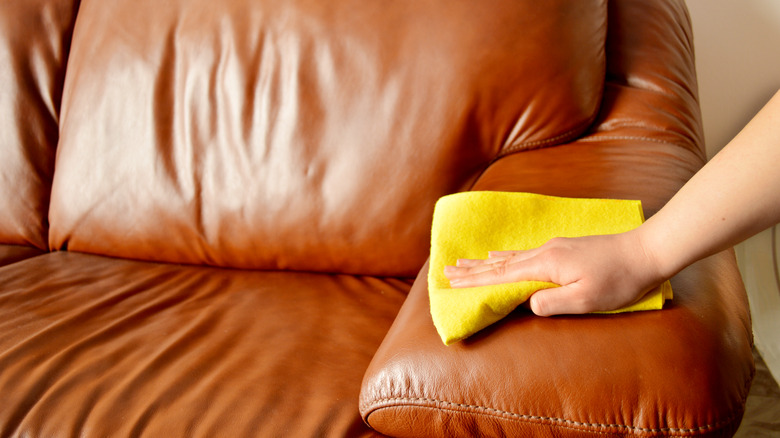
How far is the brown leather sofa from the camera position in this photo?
2.10 feet

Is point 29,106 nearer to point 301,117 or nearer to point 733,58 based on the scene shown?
point 301,117

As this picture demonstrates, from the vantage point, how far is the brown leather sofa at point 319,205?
0.64 m

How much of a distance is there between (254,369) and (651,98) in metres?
0.80

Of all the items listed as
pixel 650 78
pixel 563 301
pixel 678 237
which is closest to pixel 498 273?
pixel 563 301

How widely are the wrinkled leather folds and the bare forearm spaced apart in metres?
0.40

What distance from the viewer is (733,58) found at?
1.38 metres

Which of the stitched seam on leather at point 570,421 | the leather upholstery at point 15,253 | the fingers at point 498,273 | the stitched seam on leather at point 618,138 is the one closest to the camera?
the stitched seam on leather at point 570,421

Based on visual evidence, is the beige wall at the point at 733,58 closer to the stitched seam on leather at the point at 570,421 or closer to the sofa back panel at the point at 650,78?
→ the sofa back panel at the point at 650,78

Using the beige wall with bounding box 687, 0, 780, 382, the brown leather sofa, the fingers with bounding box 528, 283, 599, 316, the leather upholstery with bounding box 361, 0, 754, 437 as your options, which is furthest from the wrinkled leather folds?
the beige wall with bounding box 687, 0, 780, 382

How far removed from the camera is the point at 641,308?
0.65 metres

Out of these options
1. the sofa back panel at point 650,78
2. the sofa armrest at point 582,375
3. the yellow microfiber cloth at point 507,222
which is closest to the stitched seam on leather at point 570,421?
the sofa armrest at point 582,375

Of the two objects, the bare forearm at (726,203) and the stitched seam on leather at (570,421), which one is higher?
the bare forearm at (726,203)

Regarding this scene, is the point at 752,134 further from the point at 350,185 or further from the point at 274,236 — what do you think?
the point at 274,236

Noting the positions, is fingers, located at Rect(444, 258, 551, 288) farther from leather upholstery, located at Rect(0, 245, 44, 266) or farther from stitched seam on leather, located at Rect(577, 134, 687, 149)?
leather upholstery, located at Rect(0, 245, 44, 266)
